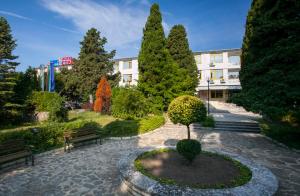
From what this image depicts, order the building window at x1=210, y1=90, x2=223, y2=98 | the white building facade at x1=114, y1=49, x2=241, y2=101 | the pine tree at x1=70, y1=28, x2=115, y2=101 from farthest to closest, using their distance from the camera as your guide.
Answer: the building window at x1=210, y1=90, x2=223, y2=98, the white building facade at x1=114, y1=49, x2=241, y2=101, the pine tree at x1=70, y1=28, x2=115, y2=101

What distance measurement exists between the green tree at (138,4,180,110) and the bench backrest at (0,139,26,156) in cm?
1537

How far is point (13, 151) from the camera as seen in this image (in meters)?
9.00

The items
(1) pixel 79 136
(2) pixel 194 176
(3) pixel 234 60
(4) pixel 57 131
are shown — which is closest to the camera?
(2) pixel 194 176

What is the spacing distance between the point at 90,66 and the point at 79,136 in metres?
25.3

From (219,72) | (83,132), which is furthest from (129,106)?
(219,72)

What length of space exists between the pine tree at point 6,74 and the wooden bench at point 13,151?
1135 cm

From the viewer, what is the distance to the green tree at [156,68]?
2372cm

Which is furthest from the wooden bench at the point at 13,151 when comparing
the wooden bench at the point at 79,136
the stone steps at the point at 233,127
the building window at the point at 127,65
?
the building window at the point at 127,65

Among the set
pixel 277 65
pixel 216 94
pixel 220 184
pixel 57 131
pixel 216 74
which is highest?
pixel 216 74

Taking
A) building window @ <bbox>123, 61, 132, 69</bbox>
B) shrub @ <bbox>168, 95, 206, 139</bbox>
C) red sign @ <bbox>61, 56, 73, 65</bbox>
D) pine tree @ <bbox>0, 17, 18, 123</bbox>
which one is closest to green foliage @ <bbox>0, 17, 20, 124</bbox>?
pine tree @ <bbox>0, 17, 18, 123</bbox>

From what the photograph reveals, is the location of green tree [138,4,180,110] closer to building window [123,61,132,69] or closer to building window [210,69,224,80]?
building window [210,69,224,80]

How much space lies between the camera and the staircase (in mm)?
17172

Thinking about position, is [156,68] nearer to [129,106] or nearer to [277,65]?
[129,106]

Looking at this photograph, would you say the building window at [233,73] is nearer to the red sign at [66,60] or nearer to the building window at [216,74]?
the building window at [216,74]
